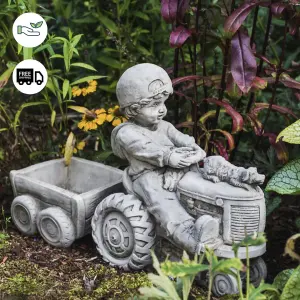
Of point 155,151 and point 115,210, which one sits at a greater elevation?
point 155,151

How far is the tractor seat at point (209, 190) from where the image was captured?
2.84m

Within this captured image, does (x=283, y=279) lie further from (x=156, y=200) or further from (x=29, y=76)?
(x=29, y=76)

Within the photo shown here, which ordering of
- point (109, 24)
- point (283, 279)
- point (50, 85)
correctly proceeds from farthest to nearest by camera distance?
point (109, 24)
point (50, 85)
point (283, 279)

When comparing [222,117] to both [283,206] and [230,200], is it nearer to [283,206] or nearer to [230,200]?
[283,206]

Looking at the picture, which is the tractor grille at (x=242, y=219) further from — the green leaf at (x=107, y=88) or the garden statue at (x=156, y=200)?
the green leaf at (x=107, y=88)

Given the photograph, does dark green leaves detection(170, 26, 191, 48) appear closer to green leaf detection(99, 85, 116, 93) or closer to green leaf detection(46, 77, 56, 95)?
green leaf detection(46, 77, 56, 95)

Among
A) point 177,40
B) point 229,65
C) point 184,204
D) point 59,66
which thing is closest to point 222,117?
point 229,65

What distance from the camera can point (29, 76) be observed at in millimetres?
3598

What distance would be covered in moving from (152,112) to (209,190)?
49cm

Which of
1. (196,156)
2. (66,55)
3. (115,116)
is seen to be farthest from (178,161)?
(66,55)

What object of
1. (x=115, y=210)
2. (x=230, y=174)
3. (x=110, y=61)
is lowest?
(x=115, y=210)

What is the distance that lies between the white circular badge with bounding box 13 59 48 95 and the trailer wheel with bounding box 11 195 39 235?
0.63m

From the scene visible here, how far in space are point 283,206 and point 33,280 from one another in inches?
61.1

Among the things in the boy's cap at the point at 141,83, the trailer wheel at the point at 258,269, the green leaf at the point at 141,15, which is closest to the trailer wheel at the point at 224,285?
the trailer wheel at the point at 258,269
